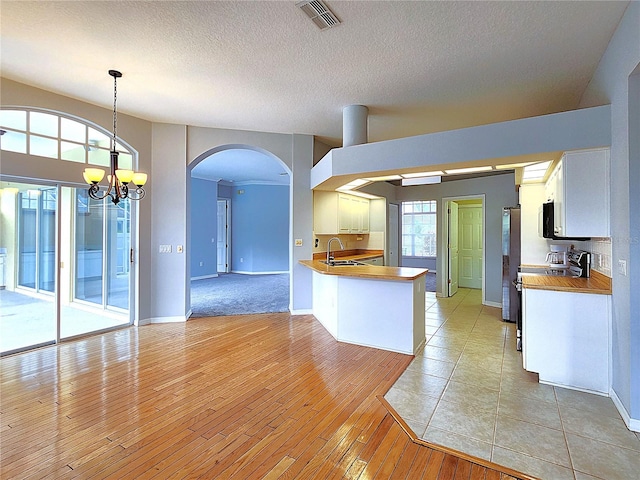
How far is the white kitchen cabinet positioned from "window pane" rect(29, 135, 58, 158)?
5.38 m

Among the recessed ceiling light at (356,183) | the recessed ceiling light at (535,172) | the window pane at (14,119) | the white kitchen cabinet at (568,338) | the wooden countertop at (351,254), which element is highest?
the window pane at (14,119)

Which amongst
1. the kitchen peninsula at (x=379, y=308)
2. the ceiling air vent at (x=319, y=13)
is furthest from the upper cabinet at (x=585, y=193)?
the ceiling air vent at (x=319, y=13)

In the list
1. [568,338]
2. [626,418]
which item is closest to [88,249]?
[568,338]

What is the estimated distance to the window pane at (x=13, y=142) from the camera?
139 inches

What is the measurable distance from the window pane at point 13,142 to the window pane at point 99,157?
700 millimetres

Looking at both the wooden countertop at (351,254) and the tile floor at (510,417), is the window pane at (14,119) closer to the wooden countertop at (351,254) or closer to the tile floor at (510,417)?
the wooden countertop at (351,254)

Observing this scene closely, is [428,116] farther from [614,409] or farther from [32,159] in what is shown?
[32,159]

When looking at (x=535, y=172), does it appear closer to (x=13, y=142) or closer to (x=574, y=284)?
(x=574, y=284)

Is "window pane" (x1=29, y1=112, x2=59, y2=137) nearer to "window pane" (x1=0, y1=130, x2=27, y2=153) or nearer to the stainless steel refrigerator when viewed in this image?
"window pane" (x1=0, y1=130, x2=27, y2=153)

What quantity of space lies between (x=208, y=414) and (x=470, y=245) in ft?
24.9

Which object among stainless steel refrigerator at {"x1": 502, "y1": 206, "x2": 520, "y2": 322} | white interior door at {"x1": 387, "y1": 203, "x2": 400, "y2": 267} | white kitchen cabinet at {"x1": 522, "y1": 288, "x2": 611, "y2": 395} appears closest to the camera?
white kitchen cabinet at {"x1": 522, "y1": 288, "x2": 611, "y2": 395}

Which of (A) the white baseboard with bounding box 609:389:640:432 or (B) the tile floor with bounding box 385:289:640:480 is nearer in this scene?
(B) the tile floor with bounding box 385:289:640:480

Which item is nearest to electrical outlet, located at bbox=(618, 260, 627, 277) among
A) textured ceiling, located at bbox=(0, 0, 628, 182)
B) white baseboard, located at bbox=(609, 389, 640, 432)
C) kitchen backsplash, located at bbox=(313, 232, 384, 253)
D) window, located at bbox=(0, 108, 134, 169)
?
white baseboard, located at bbox=(609, 389, 640, 432)

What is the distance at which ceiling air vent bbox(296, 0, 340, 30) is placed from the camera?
229cm
